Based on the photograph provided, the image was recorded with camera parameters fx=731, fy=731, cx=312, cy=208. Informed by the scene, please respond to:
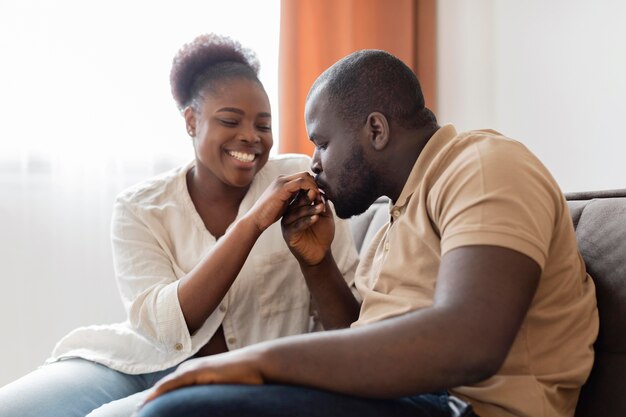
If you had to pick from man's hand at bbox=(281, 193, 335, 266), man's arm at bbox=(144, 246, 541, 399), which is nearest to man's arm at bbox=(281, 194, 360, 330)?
man's hand at bbox=(281, 193, 335, 266)

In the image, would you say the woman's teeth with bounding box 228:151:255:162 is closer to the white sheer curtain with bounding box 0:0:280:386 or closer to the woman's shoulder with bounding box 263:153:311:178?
the woman's shoulder with bounding box 263:153:311:178

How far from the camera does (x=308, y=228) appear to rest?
1.76 m

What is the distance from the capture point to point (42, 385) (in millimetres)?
1636

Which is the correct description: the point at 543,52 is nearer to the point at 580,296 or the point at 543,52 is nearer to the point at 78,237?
the point at 580,296

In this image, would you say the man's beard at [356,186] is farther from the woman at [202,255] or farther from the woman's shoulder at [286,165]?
the woman's shoulder at [286,165]

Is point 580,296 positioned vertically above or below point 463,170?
below

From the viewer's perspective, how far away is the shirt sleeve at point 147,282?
5.68 ft

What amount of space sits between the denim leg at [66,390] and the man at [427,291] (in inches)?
26.9

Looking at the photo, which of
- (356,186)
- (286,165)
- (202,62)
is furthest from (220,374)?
(202,62)

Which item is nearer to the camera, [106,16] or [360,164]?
[360,164]

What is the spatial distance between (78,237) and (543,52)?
187 centimetres

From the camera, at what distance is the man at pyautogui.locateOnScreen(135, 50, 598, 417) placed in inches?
38.0

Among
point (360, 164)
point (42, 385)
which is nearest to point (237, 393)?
point (360, 164)

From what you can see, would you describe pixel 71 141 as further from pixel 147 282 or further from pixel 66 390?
pixel 66 390
